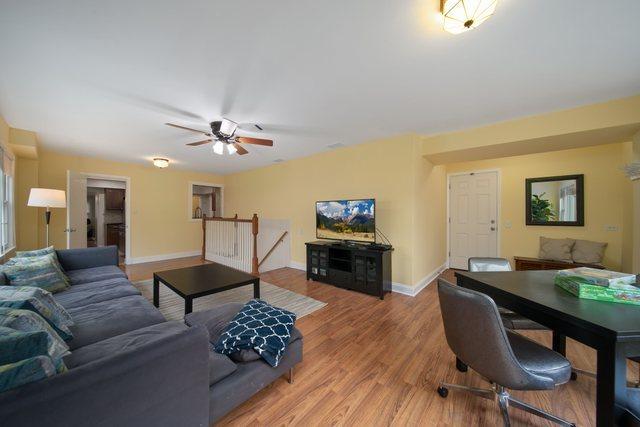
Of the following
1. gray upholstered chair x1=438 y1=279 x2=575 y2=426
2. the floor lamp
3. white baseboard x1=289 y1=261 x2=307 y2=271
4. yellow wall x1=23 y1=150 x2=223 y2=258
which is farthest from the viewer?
white baseboard x1=289 y1=261 x2=307 y2=271

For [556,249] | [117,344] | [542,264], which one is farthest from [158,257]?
[556,249]

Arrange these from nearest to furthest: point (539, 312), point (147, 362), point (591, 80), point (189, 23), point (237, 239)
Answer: point (147, 362)
point (539, 312)
point (189, 23)
point (591, 80)
point (237, 239)

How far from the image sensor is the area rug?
2.82m

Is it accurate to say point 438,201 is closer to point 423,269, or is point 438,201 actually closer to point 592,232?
point 423,269

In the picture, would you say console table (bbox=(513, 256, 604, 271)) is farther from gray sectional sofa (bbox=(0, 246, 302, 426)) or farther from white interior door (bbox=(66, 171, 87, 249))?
white interior door (bbox=(66, 171, 87, 249))

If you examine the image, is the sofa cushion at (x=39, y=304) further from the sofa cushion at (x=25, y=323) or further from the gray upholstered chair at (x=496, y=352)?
the gray upholstered chair at (x=496, y=352)

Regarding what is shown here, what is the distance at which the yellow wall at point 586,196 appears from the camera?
340cm

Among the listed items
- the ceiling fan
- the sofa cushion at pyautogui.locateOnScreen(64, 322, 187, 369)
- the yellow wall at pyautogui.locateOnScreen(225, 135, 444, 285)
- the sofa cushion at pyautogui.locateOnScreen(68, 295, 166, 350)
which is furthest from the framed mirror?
the sofa cushion at pyautogui.locateOnScreen(68, 295, 166, 350)

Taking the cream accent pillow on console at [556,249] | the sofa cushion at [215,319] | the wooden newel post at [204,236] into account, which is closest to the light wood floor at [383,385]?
the sofa cushion at [215,319]

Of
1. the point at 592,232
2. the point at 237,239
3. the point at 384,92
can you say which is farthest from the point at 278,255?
the point at 592,232

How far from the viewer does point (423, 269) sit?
12.2 feet

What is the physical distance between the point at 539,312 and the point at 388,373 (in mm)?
1087

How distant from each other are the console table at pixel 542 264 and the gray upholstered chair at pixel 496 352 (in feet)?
10.6

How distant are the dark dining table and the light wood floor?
56cm
